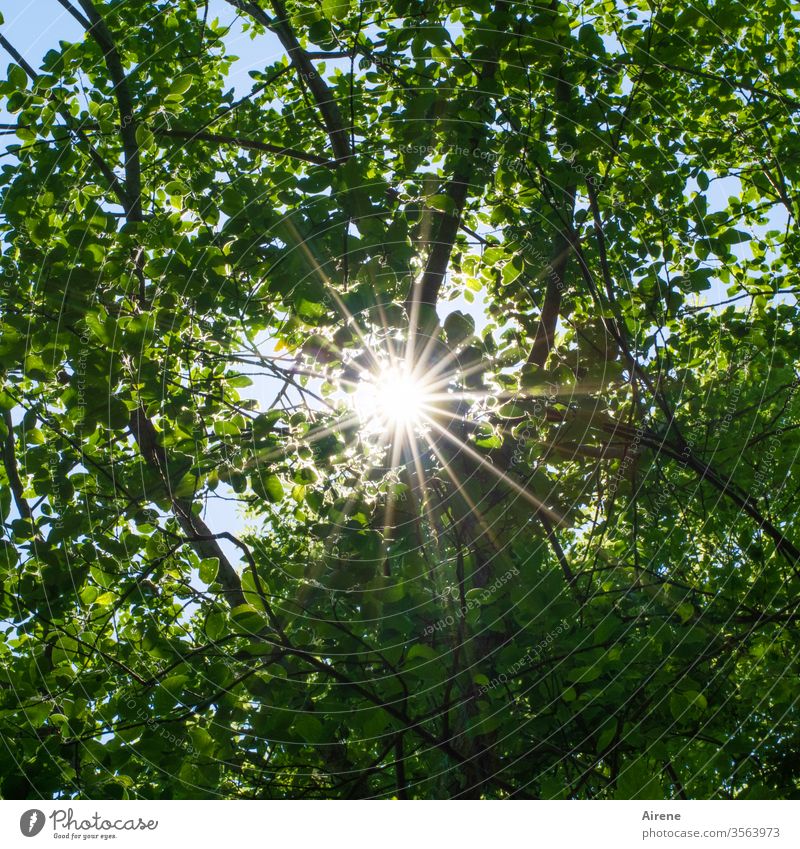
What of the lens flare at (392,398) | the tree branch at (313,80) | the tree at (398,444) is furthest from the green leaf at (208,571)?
the tree branch at (313,80)

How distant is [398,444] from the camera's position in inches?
181

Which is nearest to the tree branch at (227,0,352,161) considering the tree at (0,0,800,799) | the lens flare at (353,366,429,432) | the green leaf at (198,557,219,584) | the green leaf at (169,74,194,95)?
the tree at (0,0,800,799)

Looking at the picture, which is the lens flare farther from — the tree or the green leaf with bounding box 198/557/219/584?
the green leaf with bounding box 198/557/219/584

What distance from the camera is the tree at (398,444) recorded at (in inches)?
151

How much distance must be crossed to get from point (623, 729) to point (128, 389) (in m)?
3.62

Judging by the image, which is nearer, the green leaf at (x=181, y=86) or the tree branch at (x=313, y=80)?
the green leaf at (x=181, y=86)

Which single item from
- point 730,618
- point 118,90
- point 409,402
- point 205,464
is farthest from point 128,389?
point 730,618

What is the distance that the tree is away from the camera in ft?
12.6

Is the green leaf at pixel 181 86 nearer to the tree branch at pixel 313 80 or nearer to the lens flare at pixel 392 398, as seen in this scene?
the tree branch at pixel 313 80
